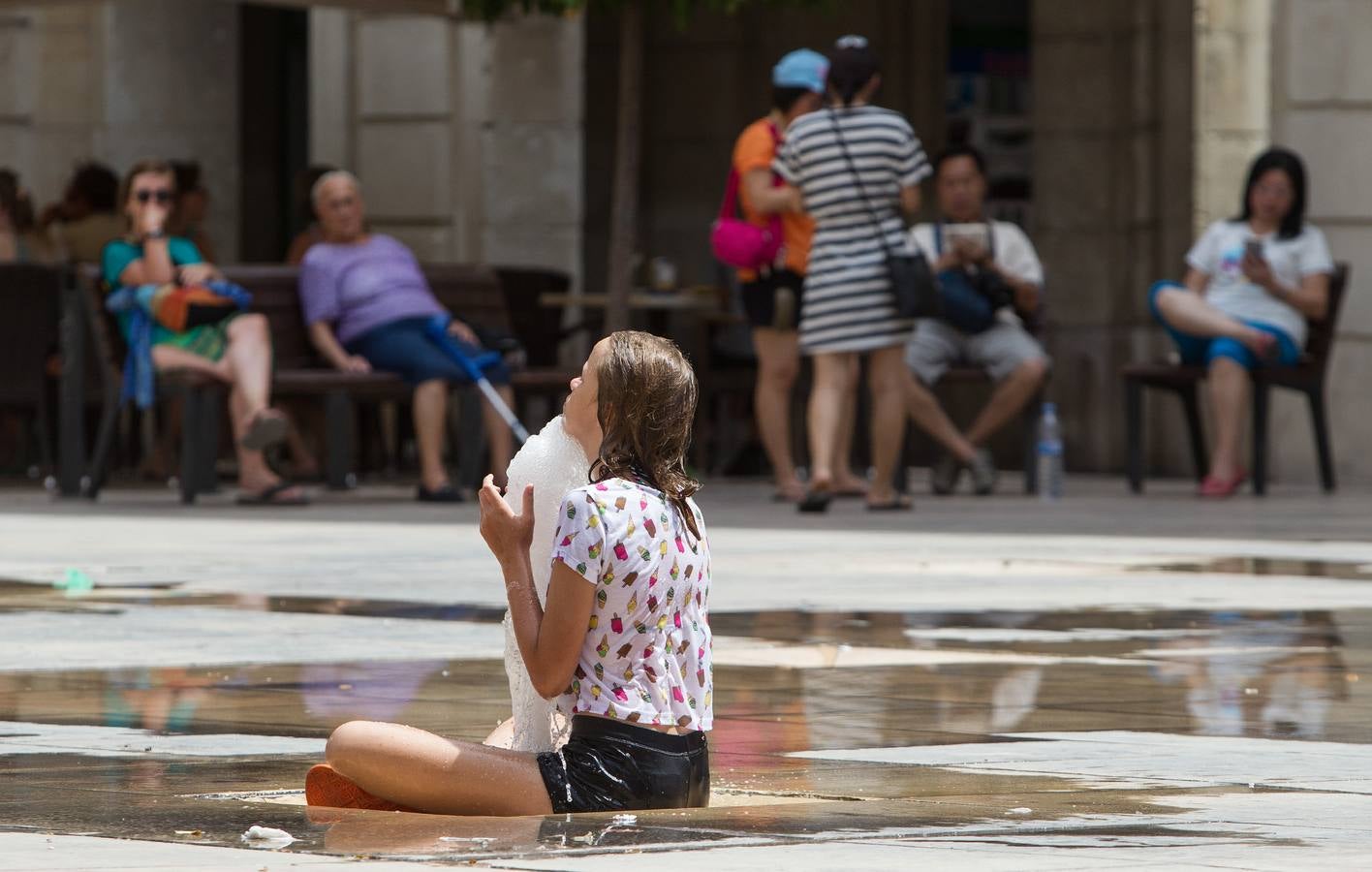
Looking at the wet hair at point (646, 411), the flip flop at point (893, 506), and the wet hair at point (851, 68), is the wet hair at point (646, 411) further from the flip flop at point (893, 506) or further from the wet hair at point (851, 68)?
the flip flop at point (893, 506)

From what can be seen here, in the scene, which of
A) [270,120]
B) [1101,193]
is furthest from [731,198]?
[270,120]

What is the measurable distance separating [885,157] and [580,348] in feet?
21.5

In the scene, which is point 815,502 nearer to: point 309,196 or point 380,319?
point 380,319

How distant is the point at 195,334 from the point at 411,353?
1.08 m

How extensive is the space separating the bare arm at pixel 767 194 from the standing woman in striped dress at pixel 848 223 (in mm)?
145

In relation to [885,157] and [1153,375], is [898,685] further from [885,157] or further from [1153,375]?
[1153,375]

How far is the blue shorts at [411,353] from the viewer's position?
14.9m

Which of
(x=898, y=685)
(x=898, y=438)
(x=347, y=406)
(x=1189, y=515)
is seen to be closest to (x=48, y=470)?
(x=347, y=406)

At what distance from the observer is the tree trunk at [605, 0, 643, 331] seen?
55.5 feet

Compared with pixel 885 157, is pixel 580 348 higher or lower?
lower

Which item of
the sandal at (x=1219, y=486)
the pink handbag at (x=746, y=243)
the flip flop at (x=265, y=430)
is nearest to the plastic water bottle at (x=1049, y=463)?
the sandal at (x=1219, y=486)

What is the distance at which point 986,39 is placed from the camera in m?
20.3

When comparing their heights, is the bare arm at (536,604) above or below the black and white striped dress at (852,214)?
below

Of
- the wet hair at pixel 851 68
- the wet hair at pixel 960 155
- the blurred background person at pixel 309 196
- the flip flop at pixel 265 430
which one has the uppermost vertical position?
the wet hair at pixel 851 68
